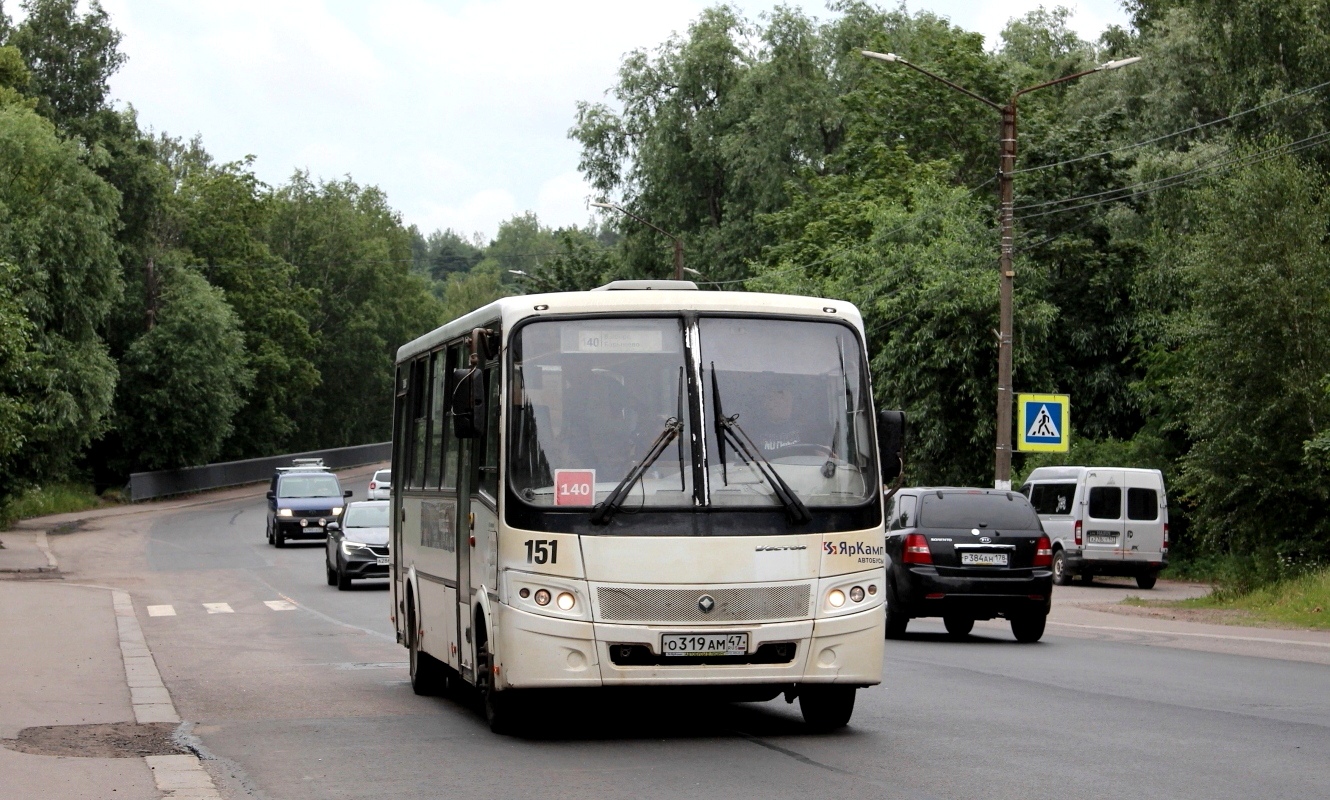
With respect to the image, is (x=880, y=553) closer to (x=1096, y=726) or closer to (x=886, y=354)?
(x=1096, y=726)

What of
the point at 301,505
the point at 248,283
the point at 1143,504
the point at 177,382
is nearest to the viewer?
the point at 1143,504

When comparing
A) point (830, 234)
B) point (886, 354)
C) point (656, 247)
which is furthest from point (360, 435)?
point (886, 354)

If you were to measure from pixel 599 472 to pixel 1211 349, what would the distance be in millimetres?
17231

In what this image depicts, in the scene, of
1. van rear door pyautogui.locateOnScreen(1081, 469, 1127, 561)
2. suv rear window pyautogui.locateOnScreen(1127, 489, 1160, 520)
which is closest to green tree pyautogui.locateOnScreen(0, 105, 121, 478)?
van rear door pyautogui.locateOnScreen(1081, 469, 1127, 561)

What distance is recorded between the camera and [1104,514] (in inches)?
1396

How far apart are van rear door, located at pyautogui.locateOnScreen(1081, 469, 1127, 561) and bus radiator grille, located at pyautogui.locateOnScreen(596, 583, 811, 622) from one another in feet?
84.9

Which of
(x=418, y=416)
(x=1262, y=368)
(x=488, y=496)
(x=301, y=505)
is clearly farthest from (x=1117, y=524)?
(x=488, y=496)

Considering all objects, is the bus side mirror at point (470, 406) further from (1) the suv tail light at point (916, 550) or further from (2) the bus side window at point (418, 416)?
(1) the suv tail light at point (916, 550)

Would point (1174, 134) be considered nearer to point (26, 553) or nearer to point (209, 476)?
point (26, 553)

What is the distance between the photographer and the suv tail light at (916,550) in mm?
19891

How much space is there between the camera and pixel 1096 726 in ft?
38.2

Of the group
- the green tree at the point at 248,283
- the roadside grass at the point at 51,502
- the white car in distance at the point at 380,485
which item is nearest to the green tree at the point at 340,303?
the green tree at the point at 248,283

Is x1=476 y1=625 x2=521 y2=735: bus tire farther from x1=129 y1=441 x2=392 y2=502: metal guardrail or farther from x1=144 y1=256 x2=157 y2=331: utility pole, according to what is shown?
x1=144 y1=256 x2=157 y2=331: utility pole

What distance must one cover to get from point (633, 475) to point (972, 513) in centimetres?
997
